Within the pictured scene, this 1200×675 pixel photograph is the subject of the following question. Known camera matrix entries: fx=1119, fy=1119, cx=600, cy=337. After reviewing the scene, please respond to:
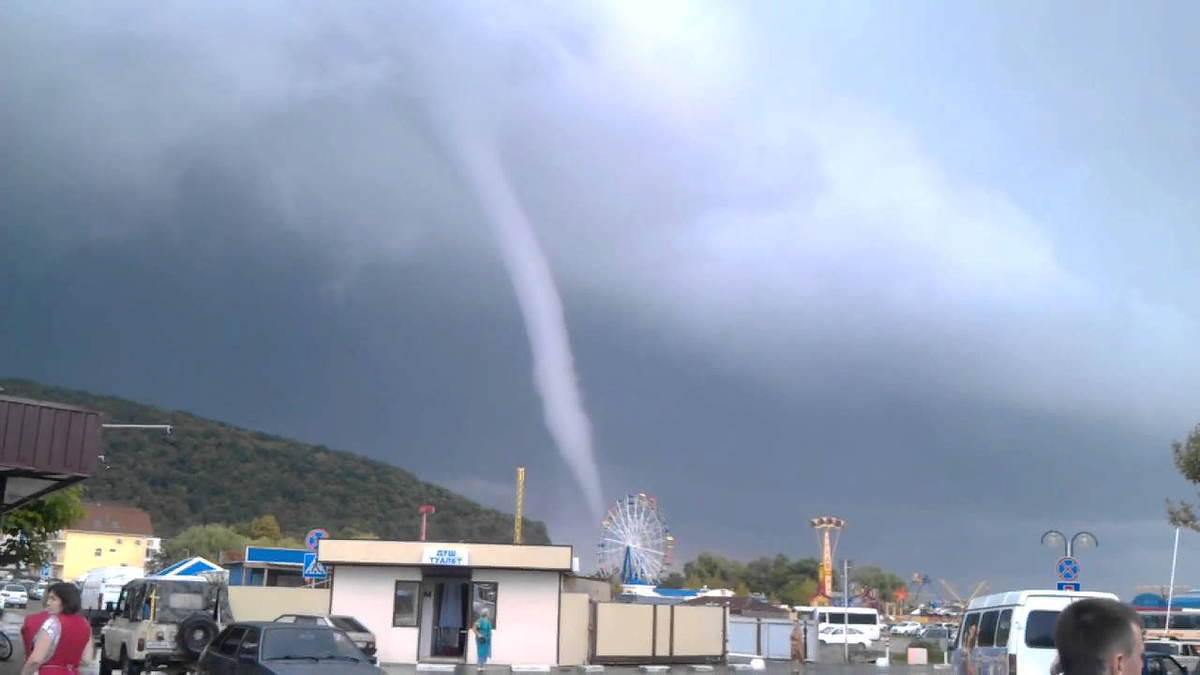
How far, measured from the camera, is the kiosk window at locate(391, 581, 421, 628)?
37.6 meters

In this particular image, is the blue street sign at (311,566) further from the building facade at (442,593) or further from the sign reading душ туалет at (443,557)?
the sign reading душ туалет at (443,557)

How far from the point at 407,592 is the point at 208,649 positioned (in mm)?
19879

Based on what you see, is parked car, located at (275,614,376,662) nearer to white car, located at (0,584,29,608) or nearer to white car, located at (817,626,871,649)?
white car, located at (817,626,871,649)

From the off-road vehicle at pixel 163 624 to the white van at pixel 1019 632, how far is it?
15.8 meters

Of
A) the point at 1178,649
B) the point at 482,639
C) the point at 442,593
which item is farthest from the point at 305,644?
the point at 1178,649

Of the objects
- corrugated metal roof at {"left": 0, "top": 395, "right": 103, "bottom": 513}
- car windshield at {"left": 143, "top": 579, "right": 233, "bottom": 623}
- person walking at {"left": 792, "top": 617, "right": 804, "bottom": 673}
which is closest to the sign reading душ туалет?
car windshield at {"left": 143, "top": 579, "right": 233, "bottom": 623}

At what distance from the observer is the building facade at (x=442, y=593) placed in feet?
122

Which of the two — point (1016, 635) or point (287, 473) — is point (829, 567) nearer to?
point (1016, 635)

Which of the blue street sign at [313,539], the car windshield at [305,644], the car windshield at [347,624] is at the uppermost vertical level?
the blue street sign at [313,539]

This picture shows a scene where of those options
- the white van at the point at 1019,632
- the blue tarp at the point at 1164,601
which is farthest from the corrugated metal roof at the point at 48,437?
the blue tarp at the point at 1164,601

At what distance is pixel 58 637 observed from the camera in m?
9.34

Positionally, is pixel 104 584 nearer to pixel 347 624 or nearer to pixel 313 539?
pixel 313 539

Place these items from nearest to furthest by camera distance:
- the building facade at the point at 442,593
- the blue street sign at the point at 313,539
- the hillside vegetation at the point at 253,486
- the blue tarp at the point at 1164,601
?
1. the blue street sign at the point at 313,539
2. the building facade at the point at 442,593
3. the blue tarp at the point at 1164,601
4. the hillside vegetation at the point at 253,486

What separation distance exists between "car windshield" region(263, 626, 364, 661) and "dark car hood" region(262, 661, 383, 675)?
21 cm
